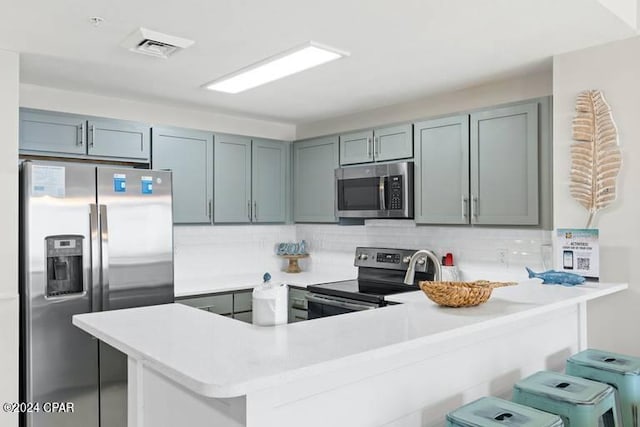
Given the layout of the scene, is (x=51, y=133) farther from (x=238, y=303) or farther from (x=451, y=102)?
(x=451, y=102)

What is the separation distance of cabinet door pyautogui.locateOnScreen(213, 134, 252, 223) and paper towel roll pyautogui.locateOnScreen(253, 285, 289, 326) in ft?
8.55

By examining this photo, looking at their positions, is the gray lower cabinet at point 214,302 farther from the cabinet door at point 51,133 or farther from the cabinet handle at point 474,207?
the cabinet handle at point 474,207

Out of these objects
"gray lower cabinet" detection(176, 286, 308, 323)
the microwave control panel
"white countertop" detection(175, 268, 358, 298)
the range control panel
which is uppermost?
the microwave control panel

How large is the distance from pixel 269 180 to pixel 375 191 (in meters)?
1.14

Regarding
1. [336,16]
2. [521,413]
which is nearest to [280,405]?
[521,413]

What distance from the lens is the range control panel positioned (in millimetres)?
3857

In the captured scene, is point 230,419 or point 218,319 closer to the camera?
point 230,419

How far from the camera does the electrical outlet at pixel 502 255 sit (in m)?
3.42

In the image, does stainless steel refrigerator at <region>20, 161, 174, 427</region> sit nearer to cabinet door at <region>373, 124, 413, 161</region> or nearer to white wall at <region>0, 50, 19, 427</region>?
white wall at <region>0, 50, 19, 427</region>

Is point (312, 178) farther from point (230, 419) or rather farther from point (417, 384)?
point (230, 419)

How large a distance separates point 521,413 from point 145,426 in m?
1.28

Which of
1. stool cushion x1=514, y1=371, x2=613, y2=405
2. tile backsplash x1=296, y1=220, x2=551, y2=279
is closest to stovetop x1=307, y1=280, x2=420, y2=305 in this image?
tile backsplash x1=296, y1=220, x2=551, y2=279

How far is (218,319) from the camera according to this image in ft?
5.71

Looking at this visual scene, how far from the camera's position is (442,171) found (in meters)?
3.44
